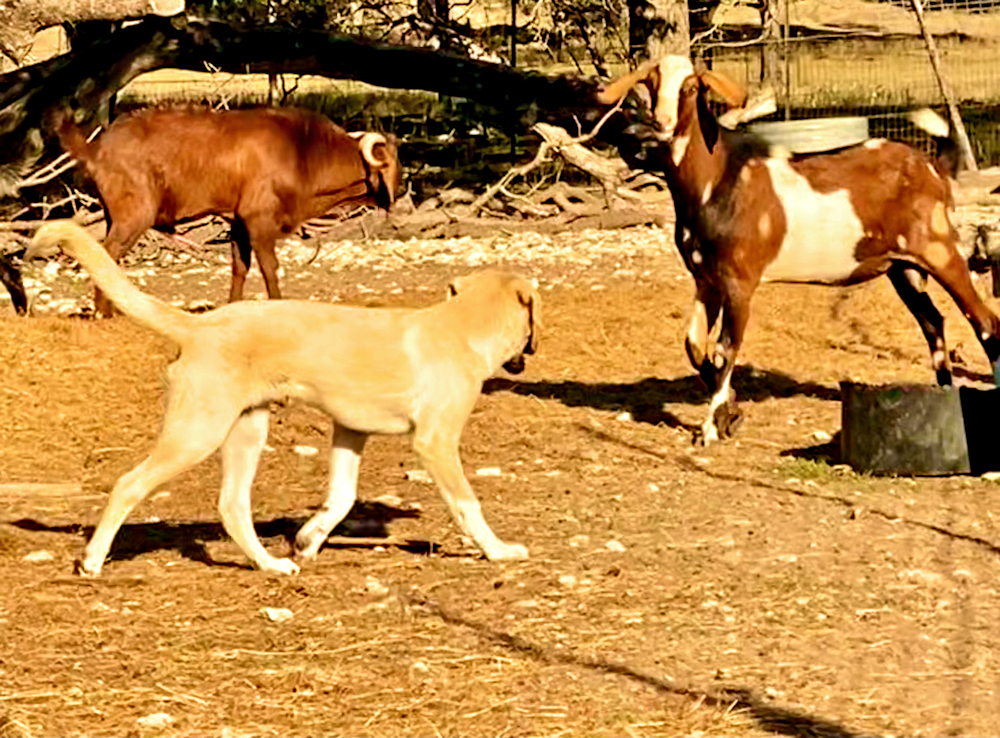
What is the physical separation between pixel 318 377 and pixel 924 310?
5.03 metres

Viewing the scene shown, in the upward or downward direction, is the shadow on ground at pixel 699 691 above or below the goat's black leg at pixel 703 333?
above

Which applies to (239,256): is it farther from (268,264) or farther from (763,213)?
(763,213)

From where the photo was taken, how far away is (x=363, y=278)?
1686 cm

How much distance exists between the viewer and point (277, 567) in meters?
7.77

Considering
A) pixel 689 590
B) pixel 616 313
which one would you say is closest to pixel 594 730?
pixel 689 590

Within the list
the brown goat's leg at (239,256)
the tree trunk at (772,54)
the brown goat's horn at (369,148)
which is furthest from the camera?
the tree trunk at (772,54)

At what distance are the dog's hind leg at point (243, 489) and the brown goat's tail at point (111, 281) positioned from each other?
432 mm

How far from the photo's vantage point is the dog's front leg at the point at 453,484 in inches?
307

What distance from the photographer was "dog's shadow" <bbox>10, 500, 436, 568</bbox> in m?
8.20

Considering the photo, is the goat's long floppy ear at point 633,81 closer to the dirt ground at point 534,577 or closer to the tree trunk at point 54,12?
the dirt ground at point 534,577

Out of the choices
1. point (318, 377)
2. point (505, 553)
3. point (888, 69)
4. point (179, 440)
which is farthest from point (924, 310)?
point (888, 69)

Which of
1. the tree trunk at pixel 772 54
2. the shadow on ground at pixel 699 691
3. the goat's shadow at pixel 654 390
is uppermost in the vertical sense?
the shadow on ground at pixel 699 691

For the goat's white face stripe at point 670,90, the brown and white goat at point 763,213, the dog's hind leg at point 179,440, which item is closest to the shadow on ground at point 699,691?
the dog's hind leg at point 179,440

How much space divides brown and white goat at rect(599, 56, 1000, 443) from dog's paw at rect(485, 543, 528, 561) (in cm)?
294
